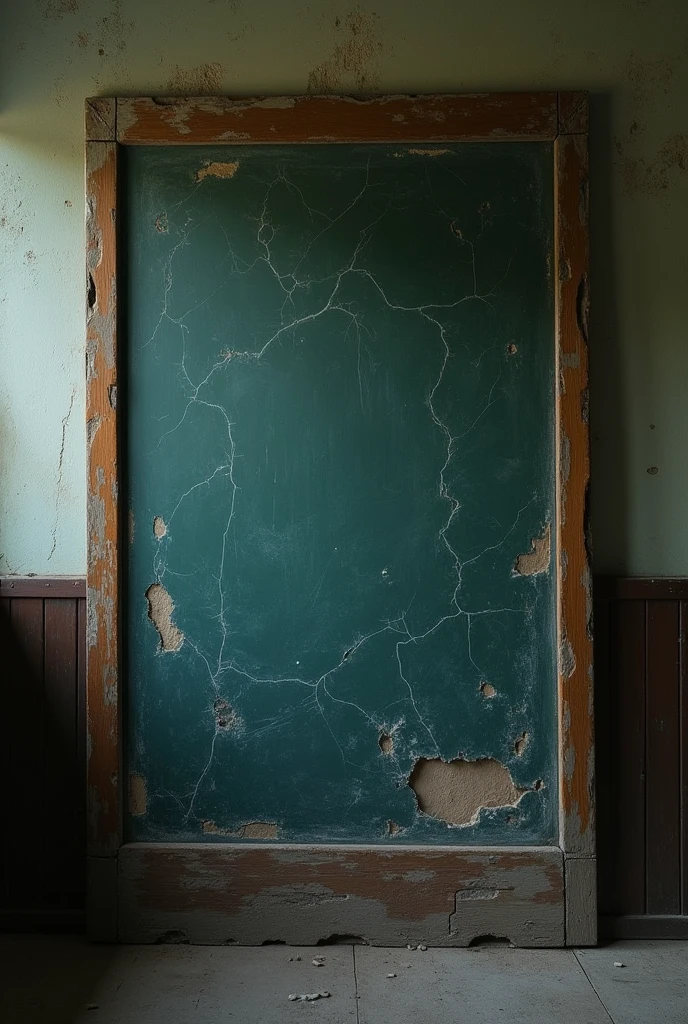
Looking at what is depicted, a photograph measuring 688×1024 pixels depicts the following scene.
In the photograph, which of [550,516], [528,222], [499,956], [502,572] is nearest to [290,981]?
[499,956]

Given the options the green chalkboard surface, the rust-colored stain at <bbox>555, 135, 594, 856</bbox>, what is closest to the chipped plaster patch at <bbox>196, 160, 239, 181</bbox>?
the green chalkboard surface

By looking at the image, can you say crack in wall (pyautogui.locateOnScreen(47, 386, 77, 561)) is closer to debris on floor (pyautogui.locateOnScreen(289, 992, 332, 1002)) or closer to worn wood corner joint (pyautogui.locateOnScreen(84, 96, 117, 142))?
worn wood corner joint (pyautogui.locateOnScreen(84, 96, 117, 142))

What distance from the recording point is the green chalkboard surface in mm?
2441

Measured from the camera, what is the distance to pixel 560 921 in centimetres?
238

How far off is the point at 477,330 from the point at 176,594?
45.0 inches

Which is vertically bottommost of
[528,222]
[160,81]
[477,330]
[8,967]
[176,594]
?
[8,967]

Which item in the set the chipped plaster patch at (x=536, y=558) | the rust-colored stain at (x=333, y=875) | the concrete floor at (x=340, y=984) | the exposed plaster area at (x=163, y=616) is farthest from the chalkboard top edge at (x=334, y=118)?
the concrete floor at (x=340, y=984)

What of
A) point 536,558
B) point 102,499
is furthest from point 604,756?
point 102,499

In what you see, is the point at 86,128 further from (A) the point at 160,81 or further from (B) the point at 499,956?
(B) the point at 499,956

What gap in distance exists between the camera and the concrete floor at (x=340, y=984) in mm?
2062

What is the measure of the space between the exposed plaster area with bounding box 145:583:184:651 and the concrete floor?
0.84m

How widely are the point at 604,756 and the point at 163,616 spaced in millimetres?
1335

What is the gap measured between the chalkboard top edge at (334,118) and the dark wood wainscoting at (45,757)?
1325 millimetres

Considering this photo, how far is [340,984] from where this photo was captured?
86.4 inches
